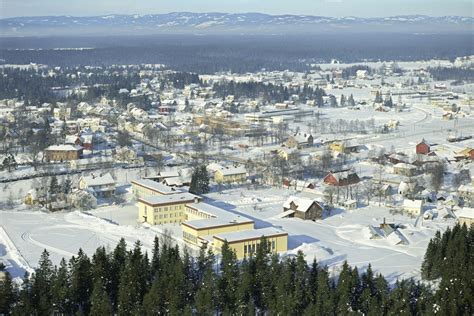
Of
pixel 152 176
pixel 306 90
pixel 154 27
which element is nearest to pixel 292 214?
pixel 152 176

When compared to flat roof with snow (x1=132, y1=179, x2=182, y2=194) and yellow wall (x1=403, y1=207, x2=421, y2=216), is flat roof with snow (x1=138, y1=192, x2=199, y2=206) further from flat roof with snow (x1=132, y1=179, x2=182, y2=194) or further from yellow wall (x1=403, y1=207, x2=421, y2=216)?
yellow wall (x1=403, y1=207, x2=421, y2=216)

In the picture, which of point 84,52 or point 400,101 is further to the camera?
point 84,52

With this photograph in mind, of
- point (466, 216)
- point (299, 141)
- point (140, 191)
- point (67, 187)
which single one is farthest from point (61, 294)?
point (299, 141)

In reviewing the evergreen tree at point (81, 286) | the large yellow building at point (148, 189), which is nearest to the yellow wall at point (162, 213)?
the large yellow building at point (148, 189)

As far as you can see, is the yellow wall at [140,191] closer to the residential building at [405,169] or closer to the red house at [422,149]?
the residential building at [405,169]

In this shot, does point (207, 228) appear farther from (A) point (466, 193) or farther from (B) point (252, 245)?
(A) point (466, 193)

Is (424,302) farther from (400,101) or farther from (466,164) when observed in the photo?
(400,101)

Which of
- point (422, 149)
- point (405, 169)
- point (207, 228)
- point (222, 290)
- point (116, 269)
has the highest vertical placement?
point (116, 269)
